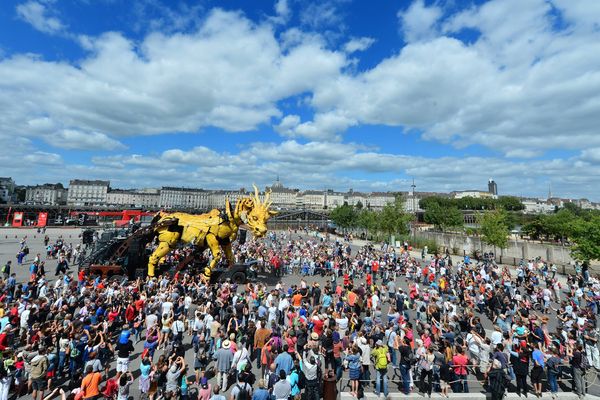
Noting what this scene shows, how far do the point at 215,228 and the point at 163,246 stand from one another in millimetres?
3166

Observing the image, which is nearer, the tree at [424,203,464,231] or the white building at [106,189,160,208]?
the tree at [424,203,464,231]

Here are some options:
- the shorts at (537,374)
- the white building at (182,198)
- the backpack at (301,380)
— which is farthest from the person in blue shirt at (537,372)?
the white building at (182,198)

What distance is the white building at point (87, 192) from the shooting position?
146 meters

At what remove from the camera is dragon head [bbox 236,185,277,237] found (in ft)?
58.8

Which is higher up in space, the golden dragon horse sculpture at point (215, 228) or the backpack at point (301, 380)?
the golden dragon horse sculpture at point (215, 228)

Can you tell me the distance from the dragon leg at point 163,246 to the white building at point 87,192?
495 feet

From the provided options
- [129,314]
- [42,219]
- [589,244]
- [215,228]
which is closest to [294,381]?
[129,314]

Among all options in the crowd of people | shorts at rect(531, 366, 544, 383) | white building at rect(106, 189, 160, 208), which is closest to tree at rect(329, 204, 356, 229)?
the crowd of people

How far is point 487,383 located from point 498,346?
1137 mm

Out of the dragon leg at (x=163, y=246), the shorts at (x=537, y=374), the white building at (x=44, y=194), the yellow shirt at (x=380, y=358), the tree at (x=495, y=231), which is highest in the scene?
the white building at (x=44, y=194)

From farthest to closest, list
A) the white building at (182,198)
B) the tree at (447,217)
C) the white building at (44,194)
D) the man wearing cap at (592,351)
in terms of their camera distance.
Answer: the white building at (182,198) < the white building at (44,194) < the tree at (447,217) < the man wearing cap at (592,351)

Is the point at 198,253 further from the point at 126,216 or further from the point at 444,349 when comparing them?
the point at 126,216

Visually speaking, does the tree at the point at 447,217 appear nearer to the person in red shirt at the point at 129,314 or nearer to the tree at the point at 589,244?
the tree at the point at 589,244

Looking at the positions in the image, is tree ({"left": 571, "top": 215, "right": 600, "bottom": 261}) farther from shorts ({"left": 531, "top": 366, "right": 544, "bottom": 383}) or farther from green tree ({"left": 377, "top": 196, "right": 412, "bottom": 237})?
green tree ({"left": 377, "top": 196, "right": 412, "bottom": 237})
